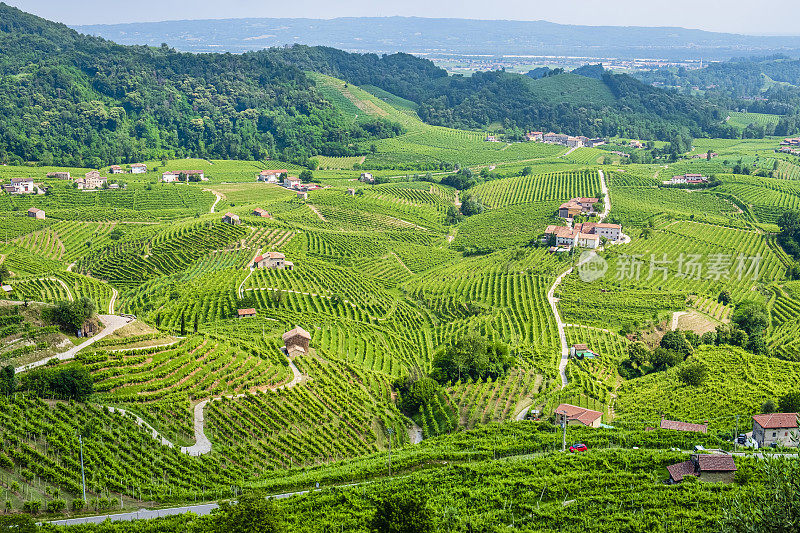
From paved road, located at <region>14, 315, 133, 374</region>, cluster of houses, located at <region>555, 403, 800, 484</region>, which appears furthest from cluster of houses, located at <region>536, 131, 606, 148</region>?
paved road, located at <region>14, 315, 133, 374</region>

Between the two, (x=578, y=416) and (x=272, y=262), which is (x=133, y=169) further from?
(x=578, y=416)

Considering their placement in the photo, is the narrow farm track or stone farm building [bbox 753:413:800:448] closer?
the narrow farm track

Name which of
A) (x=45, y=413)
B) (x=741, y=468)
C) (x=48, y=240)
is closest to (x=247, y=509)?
(x=45, y=413)

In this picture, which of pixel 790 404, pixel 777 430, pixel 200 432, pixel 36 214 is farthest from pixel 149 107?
pixel 777 430

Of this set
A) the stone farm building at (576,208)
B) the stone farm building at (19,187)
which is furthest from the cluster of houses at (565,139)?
the stone farm building at (19,187)

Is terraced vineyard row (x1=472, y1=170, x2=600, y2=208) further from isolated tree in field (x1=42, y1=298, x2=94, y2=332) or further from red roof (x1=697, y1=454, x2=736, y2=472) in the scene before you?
red roof (x1=697, y1=454, x2=736, y2=472)

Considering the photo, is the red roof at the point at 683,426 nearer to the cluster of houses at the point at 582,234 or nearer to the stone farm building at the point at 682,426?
the stone farm building at the point at 682,426
